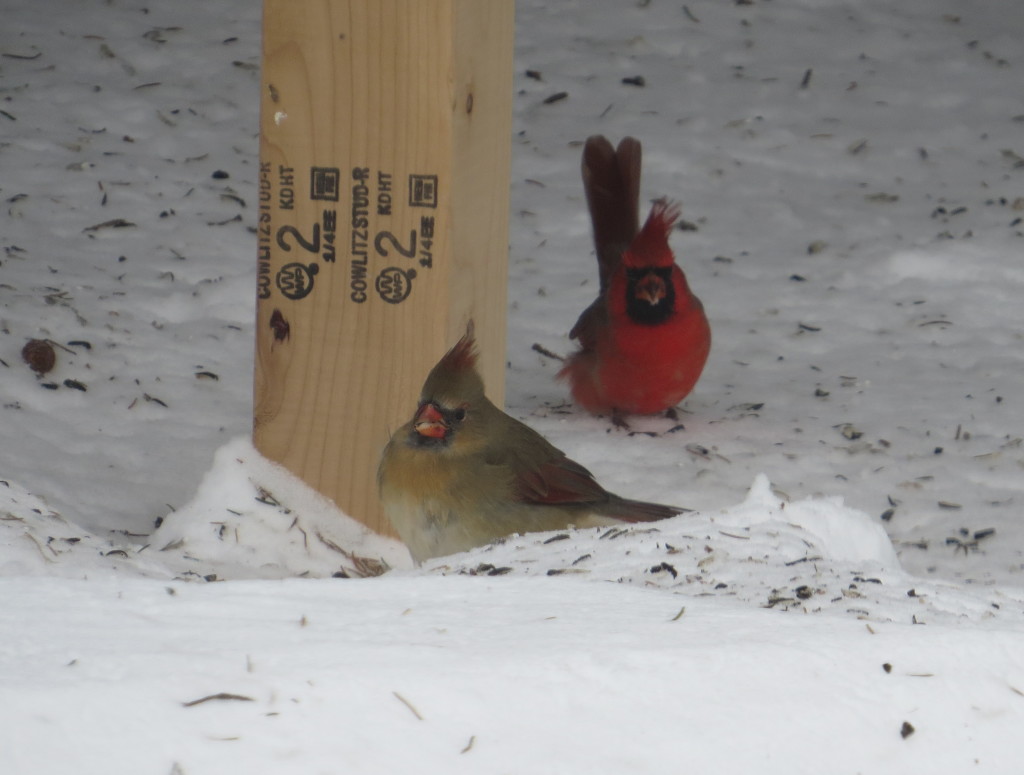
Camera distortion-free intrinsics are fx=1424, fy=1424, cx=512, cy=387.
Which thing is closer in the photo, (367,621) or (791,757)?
(791,757)

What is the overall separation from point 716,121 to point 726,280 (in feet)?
4.76

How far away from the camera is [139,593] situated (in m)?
1.76

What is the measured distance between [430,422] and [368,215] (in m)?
0.52

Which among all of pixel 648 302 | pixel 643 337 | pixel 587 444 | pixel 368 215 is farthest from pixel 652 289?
pixel 368 215

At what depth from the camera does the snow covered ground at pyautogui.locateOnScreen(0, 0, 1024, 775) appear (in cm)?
145

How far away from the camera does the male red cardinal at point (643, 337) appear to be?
4363mm

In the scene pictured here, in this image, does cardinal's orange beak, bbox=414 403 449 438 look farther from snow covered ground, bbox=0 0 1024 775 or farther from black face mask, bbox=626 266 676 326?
black face mask, bbox=626 266 676 326

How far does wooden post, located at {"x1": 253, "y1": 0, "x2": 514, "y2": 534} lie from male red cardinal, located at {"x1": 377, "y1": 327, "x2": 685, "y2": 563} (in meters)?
0.15

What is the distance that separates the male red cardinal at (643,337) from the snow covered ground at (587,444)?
125 millimetres

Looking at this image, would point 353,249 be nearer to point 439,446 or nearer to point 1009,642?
point 439,446

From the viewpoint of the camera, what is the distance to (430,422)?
3094 mm

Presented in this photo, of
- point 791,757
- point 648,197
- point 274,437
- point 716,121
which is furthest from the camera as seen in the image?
point 716,121

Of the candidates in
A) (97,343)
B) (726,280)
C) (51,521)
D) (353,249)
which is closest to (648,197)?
(726,280)

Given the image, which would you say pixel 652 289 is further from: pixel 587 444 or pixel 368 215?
pixel 368 215
